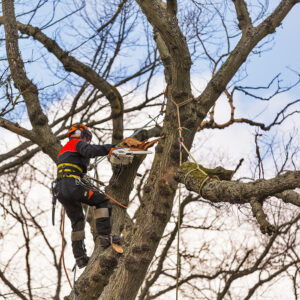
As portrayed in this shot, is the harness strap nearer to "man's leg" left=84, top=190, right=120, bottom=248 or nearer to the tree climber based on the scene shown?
the tree climber

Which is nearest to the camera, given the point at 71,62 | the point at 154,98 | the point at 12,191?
the point at 71,62

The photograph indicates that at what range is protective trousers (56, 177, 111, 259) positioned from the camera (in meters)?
4.74

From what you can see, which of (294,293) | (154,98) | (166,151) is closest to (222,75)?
(166,151)

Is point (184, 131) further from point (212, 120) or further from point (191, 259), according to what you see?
point (191, 259)

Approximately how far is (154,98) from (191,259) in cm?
352

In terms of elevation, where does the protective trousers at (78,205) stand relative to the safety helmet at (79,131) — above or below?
below

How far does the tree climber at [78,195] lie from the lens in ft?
15.6

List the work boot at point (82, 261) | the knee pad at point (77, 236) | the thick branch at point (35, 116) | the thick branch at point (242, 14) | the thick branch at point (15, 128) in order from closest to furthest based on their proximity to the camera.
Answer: the knee pad at point (77, 236), the work boot at point (82, 261), the thick branch at point (15, 128), the thick branch at point (35, 116), the thick branch at point (242, 14)

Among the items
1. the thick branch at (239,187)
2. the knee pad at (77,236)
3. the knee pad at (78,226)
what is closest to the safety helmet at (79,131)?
the knee pad at (78,226)

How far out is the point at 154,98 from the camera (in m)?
8.02

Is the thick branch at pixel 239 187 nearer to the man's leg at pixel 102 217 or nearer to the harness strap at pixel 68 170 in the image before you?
the man's leg at pixel 102 217

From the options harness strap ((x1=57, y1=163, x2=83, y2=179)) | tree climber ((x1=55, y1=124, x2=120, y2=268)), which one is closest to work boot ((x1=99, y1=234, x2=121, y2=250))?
tree climber ((x1=55, y1=124, x2=120, y2=268))

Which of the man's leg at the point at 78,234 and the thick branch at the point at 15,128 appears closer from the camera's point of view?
the man's leg at the point at 78,234

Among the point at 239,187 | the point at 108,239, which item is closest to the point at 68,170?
the point at 108,239
